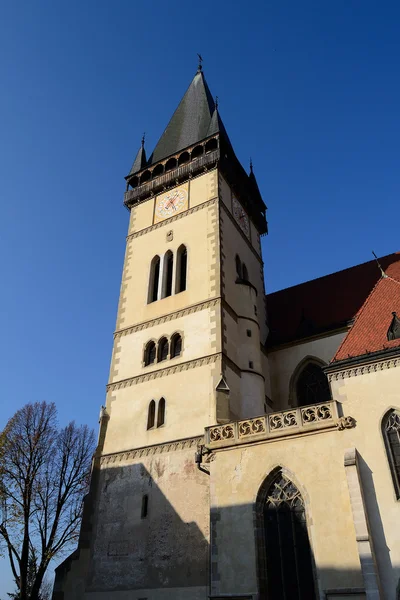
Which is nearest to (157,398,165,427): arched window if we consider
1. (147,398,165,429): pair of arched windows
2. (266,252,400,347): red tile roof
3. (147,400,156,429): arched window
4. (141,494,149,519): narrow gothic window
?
(147,398,165,429): pair of arched windows

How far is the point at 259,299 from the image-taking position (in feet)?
71.7

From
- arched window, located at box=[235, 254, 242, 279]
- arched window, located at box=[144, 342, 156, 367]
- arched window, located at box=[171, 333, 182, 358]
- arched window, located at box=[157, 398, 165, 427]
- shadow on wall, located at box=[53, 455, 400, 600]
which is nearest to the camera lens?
shadow on wall, located at box=[53, 455, 400, 600]

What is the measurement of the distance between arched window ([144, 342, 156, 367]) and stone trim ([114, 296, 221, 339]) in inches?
32.2

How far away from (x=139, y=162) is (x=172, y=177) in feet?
11.1

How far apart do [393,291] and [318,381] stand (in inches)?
181

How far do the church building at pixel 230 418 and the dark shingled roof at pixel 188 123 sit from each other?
207 mm

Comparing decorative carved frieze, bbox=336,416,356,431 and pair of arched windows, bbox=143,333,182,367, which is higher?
pair of arched windows, bbox=143,333,182,367

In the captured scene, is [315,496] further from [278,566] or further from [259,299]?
[259,299]

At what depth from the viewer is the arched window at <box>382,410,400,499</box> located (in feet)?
35.9

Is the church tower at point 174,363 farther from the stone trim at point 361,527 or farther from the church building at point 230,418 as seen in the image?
the stone trim at point 361,527

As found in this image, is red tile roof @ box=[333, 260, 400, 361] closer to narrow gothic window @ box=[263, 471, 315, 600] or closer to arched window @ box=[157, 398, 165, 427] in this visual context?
narrow gothic window @ box=[263, 471, 315, 600]

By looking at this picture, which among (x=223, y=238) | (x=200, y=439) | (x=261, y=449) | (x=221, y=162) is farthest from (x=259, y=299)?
(x=261, y=449)

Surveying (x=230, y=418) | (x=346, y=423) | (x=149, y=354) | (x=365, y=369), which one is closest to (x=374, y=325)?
(x=365, y=369)

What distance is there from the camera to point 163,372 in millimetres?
17641
